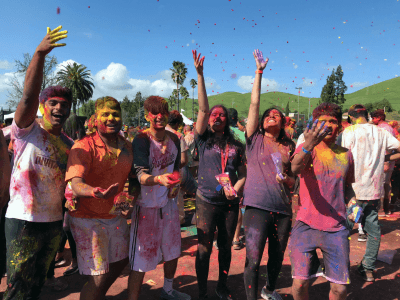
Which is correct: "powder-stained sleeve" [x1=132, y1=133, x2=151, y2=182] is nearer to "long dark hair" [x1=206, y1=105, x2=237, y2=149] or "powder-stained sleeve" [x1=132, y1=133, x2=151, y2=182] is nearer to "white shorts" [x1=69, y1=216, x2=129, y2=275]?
"white shorts" [x1=69, y1=216, x2=129, y2=275]

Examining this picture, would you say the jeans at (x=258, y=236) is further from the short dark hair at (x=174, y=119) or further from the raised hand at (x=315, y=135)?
the short dark hair at (x=174, y=119)

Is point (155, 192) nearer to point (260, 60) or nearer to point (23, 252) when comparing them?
point (23, 252)

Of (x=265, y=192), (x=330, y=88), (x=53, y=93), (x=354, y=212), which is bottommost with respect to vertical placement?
(x=354, y=212)

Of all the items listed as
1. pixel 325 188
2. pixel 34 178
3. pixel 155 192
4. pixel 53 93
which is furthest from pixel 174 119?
pixel 325 188

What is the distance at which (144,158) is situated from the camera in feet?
8.36

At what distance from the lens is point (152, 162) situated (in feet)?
8.76

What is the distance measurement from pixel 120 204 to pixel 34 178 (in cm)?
74

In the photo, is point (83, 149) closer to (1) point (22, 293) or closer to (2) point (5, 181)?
(2) point (5, 181)

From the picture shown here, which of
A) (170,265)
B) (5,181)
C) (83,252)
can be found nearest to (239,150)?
(170,265)

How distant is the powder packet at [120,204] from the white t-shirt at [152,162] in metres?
0.23

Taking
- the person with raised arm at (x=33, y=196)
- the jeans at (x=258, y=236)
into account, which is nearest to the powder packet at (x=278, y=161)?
the jeans at (x=258, y=236)

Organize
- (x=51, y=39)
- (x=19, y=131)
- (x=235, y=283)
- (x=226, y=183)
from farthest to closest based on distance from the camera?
(x=235, y=283) → (x=226, y=183) → (x=19, y=131) → (x=51, y=39)

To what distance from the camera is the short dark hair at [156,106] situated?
2.67m

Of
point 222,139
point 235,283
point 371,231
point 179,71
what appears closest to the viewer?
point 222,139
